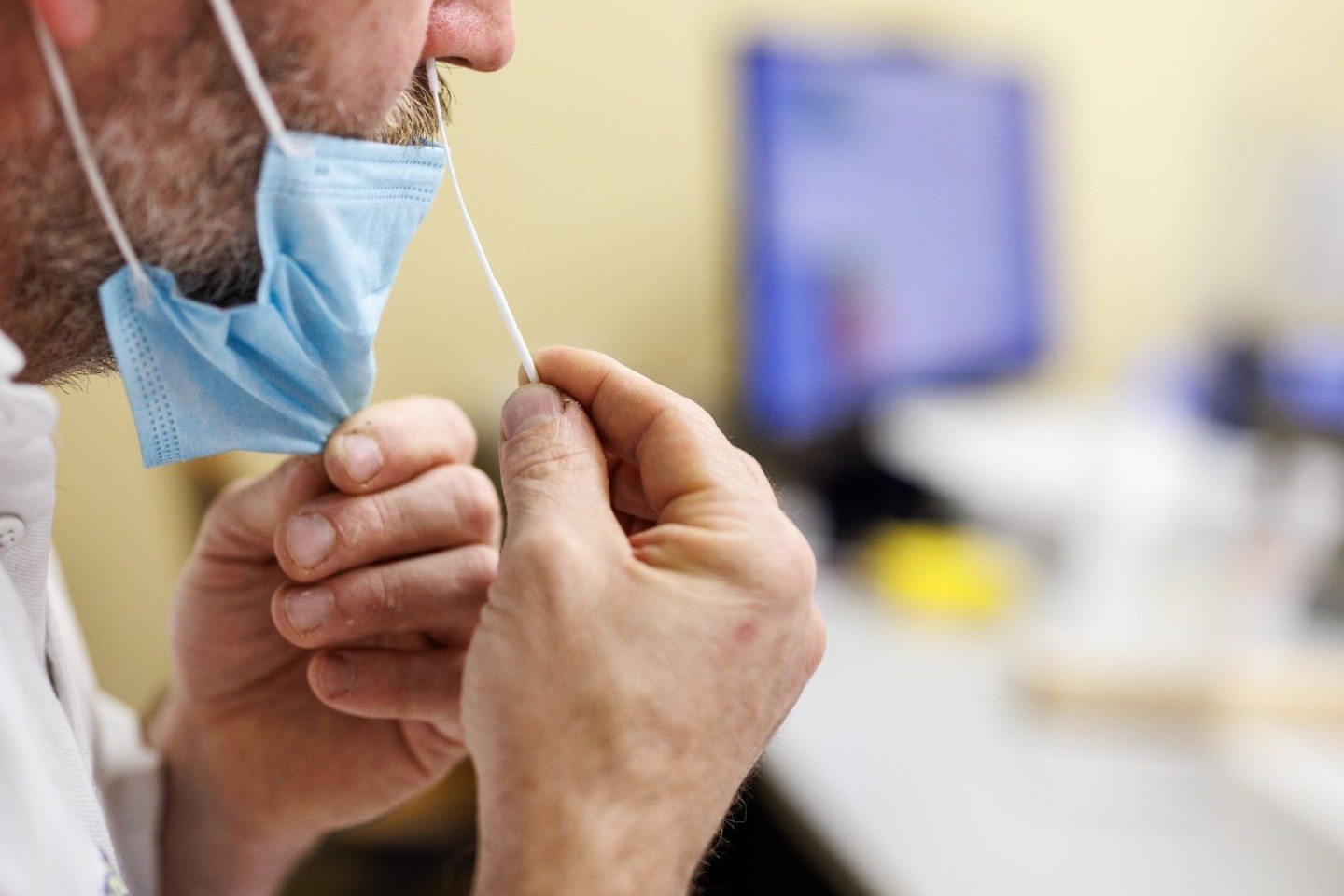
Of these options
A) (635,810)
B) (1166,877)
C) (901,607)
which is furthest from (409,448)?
(901,607)

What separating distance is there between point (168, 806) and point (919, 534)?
1050 millimetres

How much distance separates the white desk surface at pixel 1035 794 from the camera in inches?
35.9

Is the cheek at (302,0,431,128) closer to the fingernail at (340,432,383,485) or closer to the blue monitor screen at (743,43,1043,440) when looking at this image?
the fingernail at (340,432,383,485)

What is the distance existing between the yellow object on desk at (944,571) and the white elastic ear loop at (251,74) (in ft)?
3.52

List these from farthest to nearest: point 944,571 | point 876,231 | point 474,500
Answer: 1. point 876,231
2. point 944,571
3. point 474,500

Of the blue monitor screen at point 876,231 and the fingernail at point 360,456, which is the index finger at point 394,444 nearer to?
the fingernail at point 360,456

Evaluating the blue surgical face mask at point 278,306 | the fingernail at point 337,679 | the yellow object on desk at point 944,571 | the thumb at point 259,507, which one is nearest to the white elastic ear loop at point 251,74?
the blue surgical face mask at point 278,306

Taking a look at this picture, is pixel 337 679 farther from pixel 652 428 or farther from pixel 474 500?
pixel 652 428

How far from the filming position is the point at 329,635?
682 millimetres

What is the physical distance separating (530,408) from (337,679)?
0.85ft

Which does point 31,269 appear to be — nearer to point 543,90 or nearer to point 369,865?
point 543,90

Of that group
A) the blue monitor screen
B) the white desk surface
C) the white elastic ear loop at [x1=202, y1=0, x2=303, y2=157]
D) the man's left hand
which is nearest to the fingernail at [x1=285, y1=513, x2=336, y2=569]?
the man's left hand

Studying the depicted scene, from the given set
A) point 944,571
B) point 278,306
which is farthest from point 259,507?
point 944,571

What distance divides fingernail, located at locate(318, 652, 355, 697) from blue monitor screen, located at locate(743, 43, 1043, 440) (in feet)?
2.90
